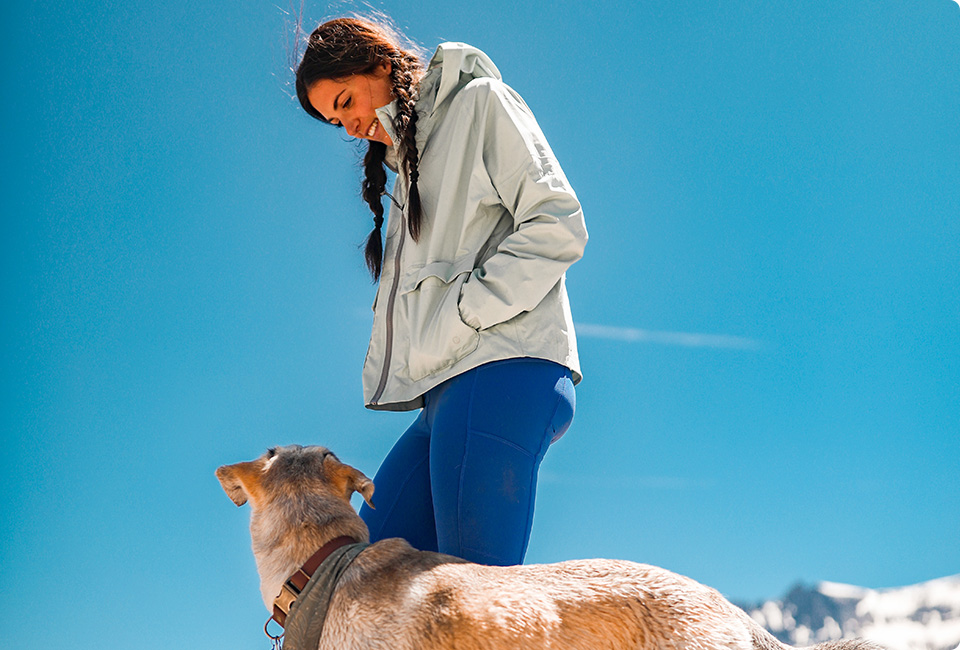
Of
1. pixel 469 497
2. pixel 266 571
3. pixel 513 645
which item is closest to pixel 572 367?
pixel 469 497

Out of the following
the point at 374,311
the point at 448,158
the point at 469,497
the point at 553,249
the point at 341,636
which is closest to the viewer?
the point at 341,636

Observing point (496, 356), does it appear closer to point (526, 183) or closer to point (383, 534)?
point (526, 183)

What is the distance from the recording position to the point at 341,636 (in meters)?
2.89

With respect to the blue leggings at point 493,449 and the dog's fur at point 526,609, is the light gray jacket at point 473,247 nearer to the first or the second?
the blue leggings at point 493,449

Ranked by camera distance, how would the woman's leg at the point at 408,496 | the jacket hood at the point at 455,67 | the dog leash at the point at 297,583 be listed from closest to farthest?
1. the dog leash at the point at 297,583
2. the woman's leg at the point at 408,496
3. the jacket hood at the point at 455,67

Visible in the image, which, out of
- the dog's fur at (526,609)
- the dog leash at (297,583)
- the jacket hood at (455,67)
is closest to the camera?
the dog's fur at (526,609)

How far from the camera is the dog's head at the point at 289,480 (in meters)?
3.59

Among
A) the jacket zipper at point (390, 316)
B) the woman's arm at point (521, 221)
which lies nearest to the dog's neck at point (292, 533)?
the jacket zipper at point (390, 316)

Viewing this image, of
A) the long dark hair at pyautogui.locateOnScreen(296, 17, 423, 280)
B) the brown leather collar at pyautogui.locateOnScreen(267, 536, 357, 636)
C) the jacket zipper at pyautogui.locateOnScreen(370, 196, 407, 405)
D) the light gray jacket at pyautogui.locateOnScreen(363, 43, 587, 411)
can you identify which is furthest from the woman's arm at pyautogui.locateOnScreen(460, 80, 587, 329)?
the brown leather collar at pyautogui.locateOnScreen(267, 536, 357, 636)

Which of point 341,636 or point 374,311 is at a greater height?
point 374,311

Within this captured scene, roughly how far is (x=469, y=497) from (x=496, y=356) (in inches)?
25.3

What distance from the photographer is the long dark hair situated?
4.01 meters

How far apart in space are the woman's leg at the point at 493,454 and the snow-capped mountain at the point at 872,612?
1.01 m

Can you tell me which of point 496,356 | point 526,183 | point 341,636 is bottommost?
point 341,636
